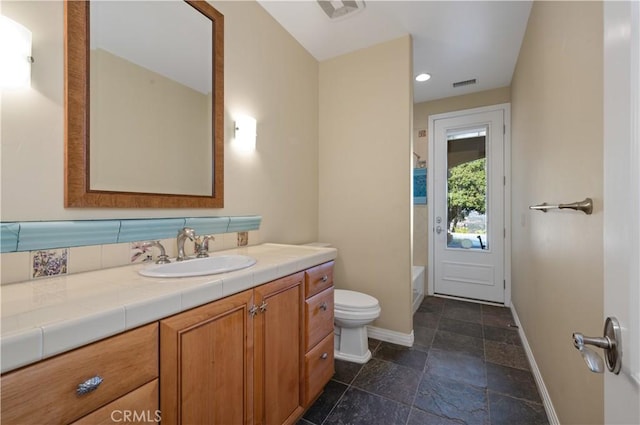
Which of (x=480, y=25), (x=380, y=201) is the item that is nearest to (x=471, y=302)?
(x=380, y=201)

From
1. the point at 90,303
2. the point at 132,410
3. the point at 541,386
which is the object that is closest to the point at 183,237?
the point at 90,303

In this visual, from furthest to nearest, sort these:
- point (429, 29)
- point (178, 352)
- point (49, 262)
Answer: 1. point (429, 29)
2. point (49, 262)
3. point (178, 352)

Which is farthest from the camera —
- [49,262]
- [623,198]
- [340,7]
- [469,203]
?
[469,203]

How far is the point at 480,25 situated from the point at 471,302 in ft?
9.69

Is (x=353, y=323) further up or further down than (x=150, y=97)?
further down

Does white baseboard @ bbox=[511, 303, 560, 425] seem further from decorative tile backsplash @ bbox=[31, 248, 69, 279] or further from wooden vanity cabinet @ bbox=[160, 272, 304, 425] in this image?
decorative tile backsplash @ bbox=[31, 248, 69, 279]

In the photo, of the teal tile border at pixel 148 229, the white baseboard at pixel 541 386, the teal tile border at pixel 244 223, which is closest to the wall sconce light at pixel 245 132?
the teal tile border at pixel 244 223

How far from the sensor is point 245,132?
71.0 inches

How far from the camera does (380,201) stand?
94.1 inches

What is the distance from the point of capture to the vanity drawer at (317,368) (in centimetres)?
145

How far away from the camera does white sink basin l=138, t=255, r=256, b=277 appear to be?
1.11 metres

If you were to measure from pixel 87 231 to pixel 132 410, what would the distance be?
2.36 ft

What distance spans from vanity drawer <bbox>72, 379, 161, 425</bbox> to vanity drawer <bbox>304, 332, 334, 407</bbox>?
822 mm

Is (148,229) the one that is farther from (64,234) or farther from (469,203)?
(469,203)
